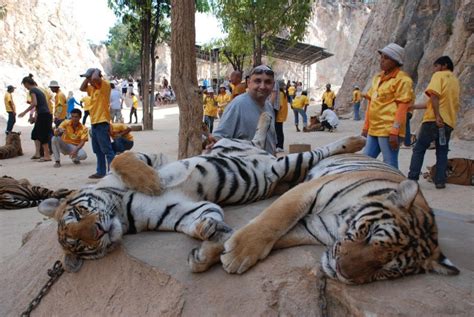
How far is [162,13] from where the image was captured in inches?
639

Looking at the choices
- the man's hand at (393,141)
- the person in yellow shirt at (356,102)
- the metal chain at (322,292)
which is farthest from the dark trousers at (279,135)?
the person in yellow shirt at (356,102)

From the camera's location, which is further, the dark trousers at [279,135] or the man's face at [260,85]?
the dark trousers at [279,135]

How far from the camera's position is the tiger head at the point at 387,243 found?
6.18 ft

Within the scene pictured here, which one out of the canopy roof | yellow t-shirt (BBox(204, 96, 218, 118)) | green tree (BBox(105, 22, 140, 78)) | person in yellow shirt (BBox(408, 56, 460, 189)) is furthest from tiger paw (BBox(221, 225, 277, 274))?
green tree (BBox(105, 22, 140, 78))

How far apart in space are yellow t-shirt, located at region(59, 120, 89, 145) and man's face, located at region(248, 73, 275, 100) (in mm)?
6185

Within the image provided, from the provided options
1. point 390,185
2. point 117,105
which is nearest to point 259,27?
point 117,105

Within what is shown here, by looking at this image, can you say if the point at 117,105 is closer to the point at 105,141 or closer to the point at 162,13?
the point at 162,13

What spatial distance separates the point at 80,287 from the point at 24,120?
20.6m

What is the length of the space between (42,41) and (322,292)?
33810 millimetres

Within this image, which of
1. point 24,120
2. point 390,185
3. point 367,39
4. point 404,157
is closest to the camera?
point 390,185

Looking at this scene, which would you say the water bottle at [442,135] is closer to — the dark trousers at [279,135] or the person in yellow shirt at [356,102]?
the dark trousers at [279,135]

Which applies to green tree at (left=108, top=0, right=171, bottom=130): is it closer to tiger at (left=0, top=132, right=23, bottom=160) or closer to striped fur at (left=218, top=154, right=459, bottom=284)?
tiger at (left=0, top=132, right=23, bottom=160)

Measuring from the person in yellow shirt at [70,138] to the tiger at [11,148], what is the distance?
A: 2.37 metres

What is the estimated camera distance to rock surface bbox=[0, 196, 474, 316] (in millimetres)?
1891
